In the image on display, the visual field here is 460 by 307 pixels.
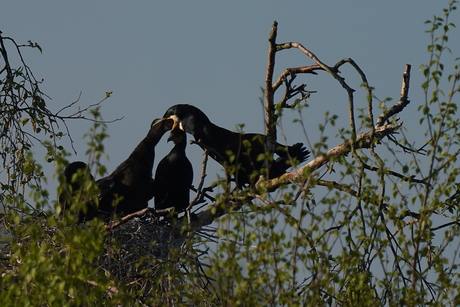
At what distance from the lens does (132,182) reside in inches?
346

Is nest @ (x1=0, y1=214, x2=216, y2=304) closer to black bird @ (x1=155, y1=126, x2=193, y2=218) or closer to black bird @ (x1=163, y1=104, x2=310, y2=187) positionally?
black bird @ (x1=155, y1=126, x2=193, y2=218)

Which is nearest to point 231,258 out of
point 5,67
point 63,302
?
point 63,302

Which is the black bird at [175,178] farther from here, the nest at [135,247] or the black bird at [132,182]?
the nest at [135,247]

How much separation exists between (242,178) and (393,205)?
3.77 m

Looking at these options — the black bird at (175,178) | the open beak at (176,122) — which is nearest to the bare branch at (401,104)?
the black bird at (175,178)

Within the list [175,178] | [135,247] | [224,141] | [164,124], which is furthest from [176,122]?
[135,247]

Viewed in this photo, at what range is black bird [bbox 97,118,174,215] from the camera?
28.5 feet

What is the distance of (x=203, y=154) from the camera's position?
7945 millimetres

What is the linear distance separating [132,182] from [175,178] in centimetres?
50

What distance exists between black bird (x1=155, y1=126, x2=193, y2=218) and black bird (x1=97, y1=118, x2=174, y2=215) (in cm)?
14

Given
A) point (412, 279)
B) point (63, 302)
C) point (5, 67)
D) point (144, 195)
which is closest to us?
point (63, 302)

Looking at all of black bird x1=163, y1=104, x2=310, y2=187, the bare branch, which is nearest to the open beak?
black bird x1=163, y1=104, x2=310, y2=187

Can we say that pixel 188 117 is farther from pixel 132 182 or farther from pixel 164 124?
pixel 132 182

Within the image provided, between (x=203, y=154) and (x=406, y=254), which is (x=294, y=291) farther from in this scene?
(x=203, y=154)
